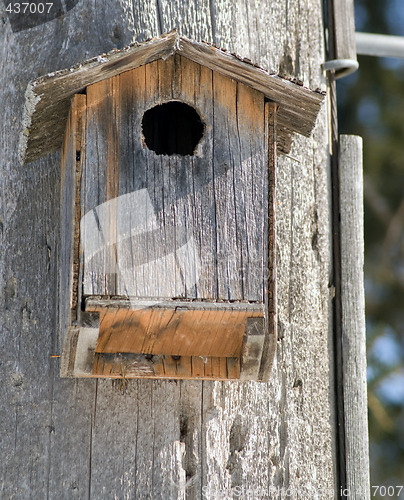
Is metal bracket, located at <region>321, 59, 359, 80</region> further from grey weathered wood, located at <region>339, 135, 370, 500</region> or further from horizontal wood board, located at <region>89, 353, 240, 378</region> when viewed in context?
horizontal wood board, located at <region>89, 353, 240, 378</region>

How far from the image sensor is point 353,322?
3.36m

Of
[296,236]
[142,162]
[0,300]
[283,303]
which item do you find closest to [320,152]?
[296,236]

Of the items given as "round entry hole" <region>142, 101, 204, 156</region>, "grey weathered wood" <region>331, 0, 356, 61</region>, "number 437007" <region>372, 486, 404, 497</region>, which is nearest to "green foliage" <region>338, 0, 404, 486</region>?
"number 437007" <region>372, 486, 404, 497</region>

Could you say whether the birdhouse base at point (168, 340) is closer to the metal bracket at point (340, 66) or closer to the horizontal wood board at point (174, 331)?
the horizontal wood board at point (174, 331)

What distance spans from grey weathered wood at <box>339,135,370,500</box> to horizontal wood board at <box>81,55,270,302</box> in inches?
34.1

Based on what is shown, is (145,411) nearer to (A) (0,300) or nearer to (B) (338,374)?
(A) (0,300)

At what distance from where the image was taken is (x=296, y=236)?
3133 millimetres

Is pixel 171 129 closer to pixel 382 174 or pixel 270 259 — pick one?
pixel 270 259

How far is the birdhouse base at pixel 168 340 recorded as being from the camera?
2459 mm

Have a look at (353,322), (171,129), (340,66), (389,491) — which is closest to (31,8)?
(171,129)

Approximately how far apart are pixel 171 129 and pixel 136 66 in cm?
41

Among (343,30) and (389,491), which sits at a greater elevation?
(343,30)

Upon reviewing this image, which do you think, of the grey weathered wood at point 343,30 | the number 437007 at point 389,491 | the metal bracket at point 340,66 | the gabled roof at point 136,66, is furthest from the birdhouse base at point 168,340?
the number 437007 at point 389,491

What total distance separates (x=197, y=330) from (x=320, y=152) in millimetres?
1092
